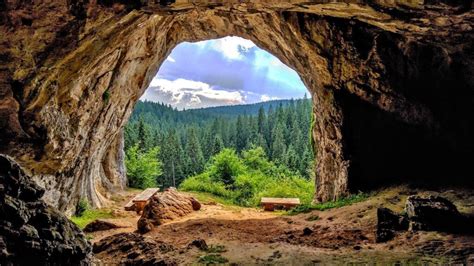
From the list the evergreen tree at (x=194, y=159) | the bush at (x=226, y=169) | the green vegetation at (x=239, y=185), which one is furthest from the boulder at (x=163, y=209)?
the evergreen tree at (x=194, y=159)

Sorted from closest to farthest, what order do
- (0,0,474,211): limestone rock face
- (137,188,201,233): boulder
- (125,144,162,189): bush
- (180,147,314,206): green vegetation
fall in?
(0,0,474,211): limestone rock face → (137,188,201,233): boulder → (180,147,314,206): green vegetation → (125,144,162,189): bush

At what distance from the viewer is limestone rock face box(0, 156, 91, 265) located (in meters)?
4.33

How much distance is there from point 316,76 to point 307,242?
9518mm

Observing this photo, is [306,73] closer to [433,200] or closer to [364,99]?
[364,99]

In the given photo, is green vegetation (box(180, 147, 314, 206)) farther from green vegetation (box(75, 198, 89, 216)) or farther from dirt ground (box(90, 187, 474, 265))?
dirt ground (box(90, 187, 474, 265))

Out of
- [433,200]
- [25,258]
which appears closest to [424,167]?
[433,200]

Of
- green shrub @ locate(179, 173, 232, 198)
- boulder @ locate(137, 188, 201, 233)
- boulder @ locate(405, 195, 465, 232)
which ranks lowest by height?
green shrub @ locate(179, 173, 232, 198)

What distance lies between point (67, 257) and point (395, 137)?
13.4 meters

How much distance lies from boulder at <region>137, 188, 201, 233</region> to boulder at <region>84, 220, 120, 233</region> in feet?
4.04

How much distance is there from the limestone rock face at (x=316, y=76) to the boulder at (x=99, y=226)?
2.19 metres

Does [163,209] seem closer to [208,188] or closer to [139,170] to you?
[208,188]

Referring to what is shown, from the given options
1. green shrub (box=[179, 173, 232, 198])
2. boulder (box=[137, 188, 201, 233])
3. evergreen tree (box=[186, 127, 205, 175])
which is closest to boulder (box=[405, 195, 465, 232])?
boulder (box=[137, 188, 201, 233])

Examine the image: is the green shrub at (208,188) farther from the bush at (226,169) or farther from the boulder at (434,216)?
the boulder at (434,216)

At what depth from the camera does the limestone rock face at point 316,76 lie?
10.6 m
